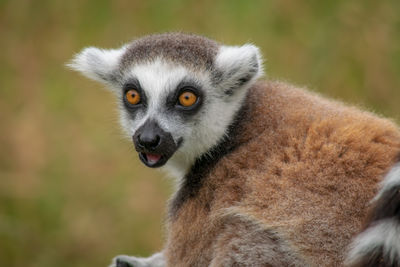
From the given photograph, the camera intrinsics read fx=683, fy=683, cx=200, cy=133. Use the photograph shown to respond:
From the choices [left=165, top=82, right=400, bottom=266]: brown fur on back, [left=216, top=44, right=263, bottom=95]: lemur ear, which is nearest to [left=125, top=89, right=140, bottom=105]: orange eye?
[left=216, top=44, right=263, bottom=95]: lemur ear

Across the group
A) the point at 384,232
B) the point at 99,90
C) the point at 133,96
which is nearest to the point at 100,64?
the point at 133,96

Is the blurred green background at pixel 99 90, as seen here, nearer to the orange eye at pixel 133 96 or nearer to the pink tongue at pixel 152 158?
the orange eye at pixel 133 96

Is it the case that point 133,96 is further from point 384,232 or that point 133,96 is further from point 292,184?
point 384,232

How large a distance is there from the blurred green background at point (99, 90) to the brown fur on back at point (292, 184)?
278 cm

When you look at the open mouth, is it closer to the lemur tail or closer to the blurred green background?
the lemur tail

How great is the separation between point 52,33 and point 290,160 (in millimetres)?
4637

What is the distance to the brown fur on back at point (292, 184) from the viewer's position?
10.7ft

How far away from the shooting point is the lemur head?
13.2ft

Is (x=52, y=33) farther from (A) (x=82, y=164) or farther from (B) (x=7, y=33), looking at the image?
(A) (x=82, y=164)

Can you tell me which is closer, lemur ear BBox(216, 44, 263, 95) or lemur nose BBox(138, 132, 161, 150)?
lemur nose BBox(138, 132, 161, 150)

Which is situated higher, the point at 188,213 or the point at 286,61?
the point at 286,61

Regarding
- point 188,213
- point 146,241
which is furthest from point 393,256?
point 146,241

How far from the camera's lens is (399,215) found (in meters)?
2.79

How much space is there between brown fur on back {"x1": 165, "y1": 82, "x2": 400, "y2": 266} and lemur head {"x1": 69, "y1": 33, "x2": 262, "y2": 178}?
0.74ft
